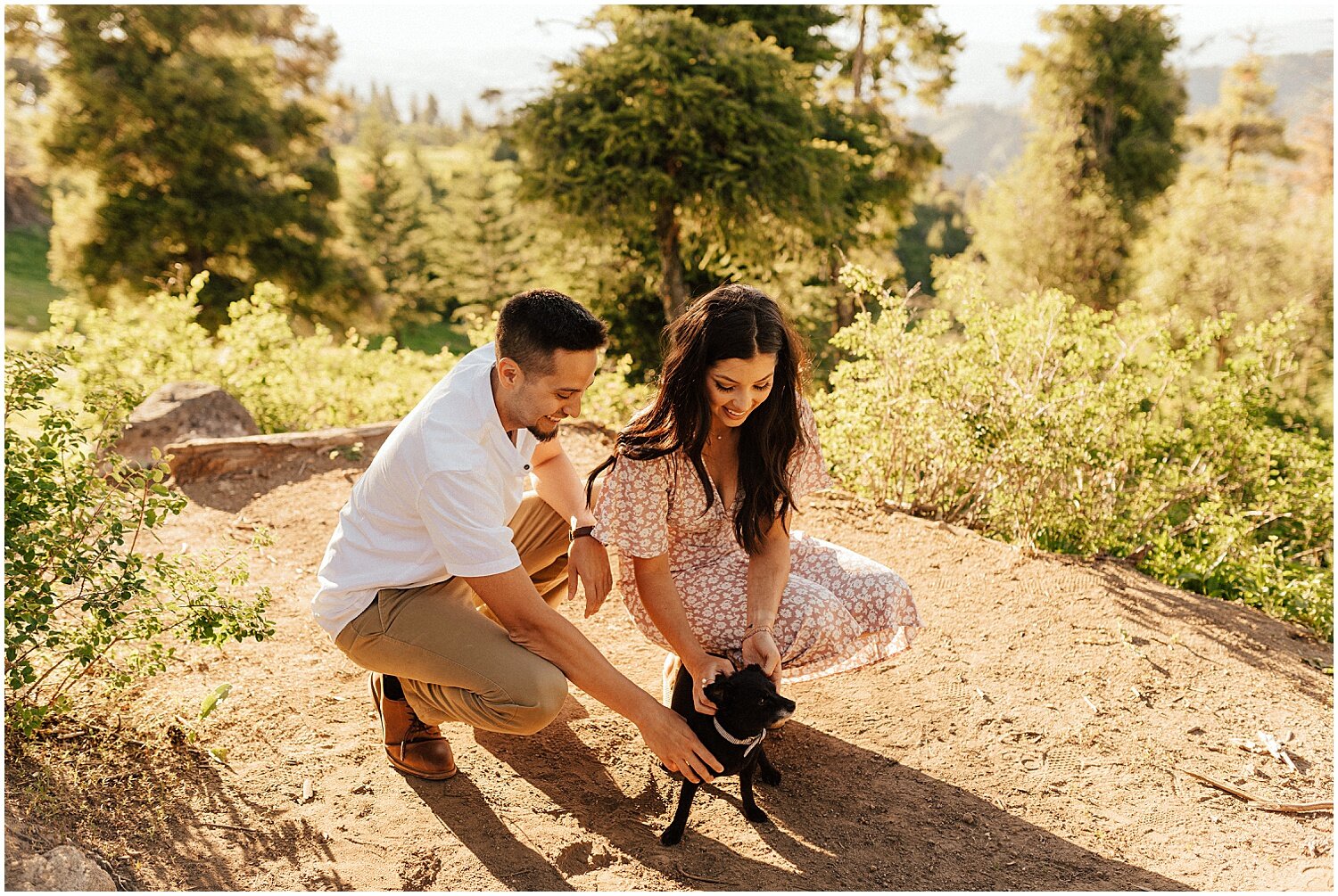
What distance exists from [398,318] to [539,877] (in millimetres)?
25424

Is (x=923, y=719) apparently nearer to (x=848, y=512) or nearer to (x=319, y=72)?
(x=848, y=512)

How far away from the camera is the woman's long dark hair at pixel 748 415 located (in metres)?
2.53

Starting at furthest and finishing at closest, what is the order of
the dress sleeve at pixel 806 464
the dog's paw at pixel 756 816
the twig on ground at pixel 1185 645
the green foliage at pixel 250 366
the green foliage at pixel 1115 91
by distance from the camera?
1. the green foliage at pixel 1115 91
2. the green foliage at pixel 250 366
3. the twig on ground at pixel 1185 645
4. the dress sleeve at pixel 806 464
5. the dog's paw at pixel 756 816

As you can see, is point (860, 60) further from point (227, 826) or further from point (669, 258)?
point (227, 826)

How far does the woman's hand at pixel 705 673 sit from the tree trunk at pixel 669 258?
7.49 metres

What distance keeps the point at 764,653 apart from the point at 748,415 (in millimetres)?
713

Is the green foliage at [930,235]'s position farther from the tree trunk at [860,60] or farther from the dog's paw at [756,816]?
the dog's paw at [756,816]

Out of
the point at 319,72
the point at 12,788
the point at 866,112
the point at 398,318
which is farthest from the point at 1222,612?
the point at 398,318

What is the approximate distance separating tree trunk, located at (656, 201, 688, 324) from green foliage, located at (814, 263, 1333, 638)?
5151mm

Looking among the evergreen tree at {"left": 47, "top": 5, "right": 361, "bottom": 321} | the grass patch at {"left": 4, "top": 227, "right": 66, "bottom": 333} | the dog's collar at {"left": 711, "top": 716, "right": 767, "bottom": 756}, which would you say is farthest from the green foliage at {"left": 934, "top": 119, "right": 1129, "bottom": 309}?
the grass patch at {"left": 4, "top": 227, "right": 66, "bottom": 333}

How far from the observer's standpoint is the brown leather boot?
2.71m

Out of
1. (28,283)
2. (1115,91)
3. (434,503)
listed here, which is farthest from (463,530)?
(28,283)

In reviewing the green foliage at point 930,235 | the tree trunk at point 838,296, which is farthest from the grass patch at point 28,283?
the green foliage at point 930,235

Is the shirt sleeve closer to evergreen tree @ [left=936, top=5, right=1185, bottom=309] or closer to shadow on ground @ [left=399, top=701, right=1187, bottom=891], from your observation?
shadow on ground @ [left=399, top=701, right=1187, bottom=891]
